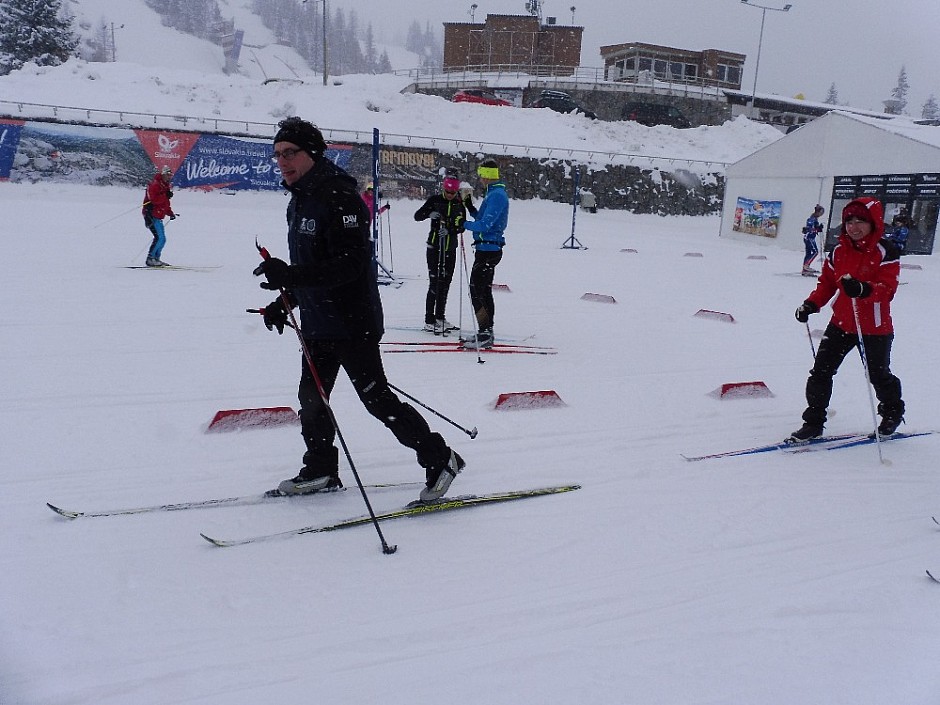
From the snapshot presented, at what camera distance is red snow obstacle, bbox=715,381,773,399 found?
6.01 meters

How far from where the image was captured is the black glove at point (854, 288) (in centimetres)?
450

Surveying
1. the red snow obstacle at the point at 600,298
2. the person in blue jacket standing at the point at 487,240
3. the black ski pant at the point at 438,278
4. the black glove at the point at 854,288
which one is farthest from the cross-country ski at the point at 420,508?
the red snow obstacle at the point at 600,298

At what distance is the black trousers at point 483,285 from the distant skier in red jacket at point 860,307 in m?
3.17

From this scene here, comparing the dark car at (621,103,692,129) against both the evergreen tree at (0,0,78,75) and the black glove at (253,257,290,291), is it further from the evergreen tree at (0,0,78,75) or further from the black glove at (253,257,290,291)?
the black glove at (253,257,290,291)

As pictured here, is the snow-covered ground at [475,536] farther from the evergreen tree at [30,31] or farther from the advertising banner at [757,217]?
the evergreen tree at [30,31]

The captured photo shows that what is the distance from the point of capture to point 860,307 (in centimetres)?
478

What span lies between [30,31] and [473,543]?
45.5 m

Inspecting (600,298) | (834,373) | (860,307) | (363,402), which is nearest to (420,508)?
(363,402)

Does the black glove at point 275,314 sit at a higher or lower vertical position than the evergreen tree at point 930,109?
lower

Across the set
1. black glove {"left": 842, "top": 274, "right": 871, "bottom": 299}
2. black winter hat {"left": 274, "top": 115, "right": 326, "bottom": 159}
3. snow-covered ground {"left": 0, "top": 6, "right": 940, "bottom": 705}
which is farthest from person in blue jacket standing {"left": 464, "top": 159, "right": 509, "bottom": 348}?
black winter hat {"left": 274, "top": 115, "right": 326, "bottom": 159}

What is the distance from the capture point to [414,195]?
25.5m

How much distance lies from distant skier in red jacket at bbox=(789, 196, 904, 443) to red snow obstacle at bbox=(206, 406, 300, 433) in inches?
147

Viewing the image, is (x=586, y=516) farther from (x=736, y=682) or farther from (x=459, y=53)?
(x=459, y=53)

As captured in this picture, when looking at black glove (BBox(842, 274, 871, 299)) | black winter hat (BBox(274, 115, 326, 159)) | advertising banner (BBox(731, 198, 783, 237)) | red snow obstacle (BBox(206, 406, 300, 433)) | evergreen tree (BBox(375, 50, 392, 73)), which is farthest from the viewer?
evergreen tree (BBox(375, 50, 392, 73))
